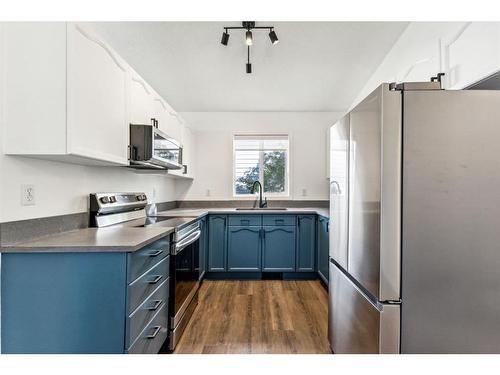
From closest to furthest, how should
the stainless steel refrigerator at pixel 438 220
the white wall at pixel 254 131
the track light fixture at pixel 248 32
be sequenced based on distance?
the stainless steel refrigerator at pixel 438 220 < the track light fixture at pixel 248 32 < the white wall at pixel 254 131

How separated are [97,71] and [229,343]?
1944mm

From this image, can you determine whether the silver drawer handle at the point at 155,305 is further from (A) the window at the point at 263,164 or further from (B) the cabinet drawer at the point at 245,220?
(A) the window at the point at 263,164

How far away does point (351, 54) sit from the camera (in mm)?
2787

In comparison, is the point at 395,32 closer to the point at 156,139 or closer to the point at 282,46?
the point at 282,46

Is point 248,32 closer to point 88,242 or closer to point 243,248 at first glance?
point 88,242

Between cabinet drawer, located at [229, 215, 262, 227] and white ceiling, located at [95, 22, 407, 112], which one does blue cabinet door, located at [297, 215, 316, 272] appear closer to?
cabinet drawer, located at [229, 215, 262, 227]

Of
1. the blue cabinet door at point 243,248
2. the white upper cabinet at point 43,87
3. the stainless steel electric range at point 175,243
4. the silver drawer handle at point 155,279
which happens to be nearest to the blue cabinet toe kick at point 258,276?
the blue cabinet door at point 243,248

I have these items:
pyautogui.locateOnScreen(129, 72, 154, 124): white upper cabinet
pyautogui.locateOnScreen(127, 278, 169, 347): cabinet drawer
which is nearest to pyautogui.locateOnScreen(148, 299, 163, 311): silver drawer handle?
pyautogui.locateOnScreen(127, 278, 169, 347): cabinet drawer

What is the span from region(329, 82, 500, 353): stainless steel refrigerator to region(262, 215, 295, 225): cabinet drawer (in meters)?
2.31

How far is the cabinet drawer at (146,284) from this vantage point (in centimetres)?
137

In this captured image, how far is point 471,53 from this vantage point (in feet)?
5.13

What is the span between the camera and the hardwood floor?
2.01 meters

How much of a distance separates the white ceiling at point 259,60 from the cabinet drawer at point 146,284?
1937mm

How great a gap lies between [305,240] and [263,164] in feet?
4.28
